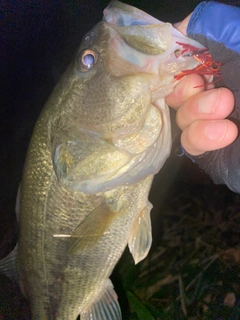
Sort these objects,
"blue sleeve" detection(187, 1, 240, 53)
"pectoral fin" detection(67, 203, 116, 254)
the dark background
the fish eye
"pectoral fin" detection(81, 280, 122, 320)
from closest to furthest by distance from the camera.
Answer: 1. "blue sleeve" detection(187, 1, 240, 53)
2. the fish eye
3. "pectoral fin" detection(67, 203, 116, 254)
4. "pectoral fin" detection(81, 280, 122, 320)
5. the dark background

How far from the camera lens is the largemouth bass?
0.97 m

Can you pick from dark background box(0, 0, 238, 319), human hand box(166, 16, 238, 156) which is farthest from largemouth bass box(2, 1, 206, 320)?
dark background box(0, 0, 238, 319)

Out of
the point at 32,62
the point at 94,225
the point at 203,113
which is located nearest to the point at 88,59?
the point at 203,113

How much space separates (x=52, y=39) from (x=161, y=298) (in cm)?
345

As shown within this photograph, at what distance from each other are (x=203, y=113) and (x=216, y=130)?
0.09 metres

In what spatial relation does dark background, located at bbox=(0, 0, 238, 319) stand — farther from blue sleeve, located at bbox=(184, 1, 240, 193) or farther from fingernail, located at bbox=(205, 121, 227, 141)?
blue sleeve, located at bbox=(184, 1, 240, 193)

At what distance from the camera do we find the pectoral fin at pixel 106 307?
147 cm

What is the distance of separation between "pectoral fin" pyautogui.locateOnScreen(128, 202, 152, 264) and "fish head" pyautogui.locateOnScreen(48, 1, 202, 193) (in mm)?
220

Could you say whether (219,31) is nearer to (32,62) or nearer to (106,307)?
(106,307)

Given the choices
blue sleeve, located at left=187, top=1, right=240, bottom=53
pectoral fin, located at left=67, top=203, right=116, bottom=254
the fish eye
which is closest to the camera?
blue sleeve, located at left=187, top=1, right=240, bottom=53

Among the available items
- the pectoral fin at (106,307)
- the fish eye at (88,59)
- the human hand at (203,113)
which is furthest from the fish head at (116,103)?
the pectoral fin at (106,307)

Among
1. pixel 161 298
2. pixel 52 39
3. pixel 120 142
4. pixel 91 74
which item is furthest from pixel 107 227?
pixel 52 39

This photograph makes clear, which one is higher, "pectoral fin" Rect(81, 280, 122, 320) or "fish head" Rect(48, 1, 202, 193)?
"fish head" Rect(48, 1, 202, 193)

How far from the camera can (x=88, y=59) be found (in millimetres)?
1042
